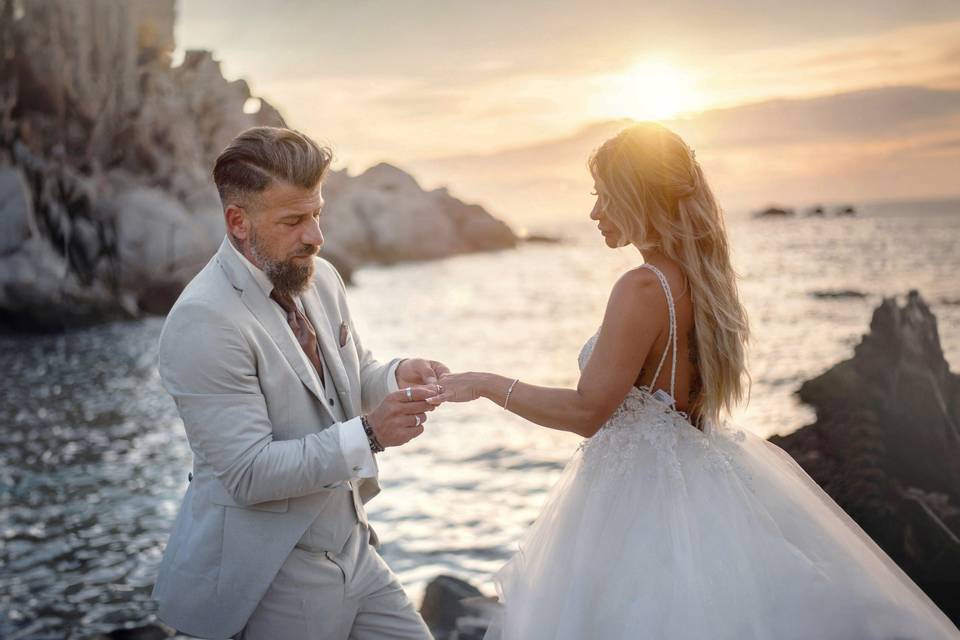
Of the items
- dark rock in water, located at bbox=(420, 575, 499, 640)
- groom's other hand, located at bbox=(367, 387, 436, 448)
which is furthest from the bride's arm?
dark rock in water, located at bbox=(420, 575, 499, 640)

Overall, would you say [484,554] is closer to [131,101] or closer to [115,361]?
[115,361]

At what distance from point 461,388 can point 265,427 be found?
81cm

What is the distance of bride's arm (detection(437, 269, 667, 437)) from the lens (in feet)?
Result: 10.2

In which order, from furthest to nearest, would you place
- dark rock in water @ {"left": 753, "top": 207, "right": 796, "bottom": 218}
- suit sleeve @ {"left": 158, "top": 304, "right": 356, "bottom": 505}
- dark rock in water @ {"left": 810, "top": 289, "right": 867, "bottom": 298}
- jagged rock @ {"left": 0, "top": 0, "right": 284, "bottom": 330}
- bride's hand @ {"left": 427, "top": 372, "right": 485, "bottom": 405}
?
1. dark rock in water @ {"left": 753, "top": 207, "right": 796, "bottom": 218}
2. dark rock in water @ {"left": 810, "top": 289, "right": 867, "bottom": 298}
3. jagged rock @ {"left": 0, "top": 0, "right": 284, "bottom": 330}
4. bride's hand @ {"left": 427, "top": 372, "right": 485, "bottom": 405}
5. suit sleeve @ {"left": 158, "top": 304, "right": 356, "bottom": 505}

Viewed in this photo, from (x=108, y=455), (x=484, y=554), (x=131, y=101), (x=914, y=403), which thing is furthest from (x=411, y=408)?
(x=131, y=101)

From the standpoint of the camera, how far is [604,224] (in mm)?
3383

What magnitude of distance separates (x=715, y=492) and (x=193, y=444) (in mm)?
1877

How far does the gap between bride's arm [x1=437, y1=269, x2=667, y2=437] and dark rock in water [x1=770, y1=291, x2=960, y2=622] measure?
2.65 meters

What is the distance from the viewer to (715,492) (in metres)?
3.09

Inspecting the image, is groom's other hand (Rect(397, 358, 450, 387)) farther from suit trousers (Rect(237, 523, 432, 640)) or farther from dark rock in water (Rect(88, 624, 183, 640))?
dark rock in water (Rect(88, 624, 183, 640))

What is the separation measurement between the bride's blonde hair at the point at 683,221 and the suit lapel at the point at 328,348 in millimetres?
1220

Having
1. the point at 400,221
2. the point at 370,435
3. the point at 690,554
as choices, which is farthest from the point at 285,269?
the point at 400,221

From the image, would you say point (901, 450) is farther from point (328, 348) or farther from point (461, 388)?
point (328, 348)

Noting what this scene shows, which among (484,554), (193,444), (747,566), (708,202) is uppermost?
(708,202)
